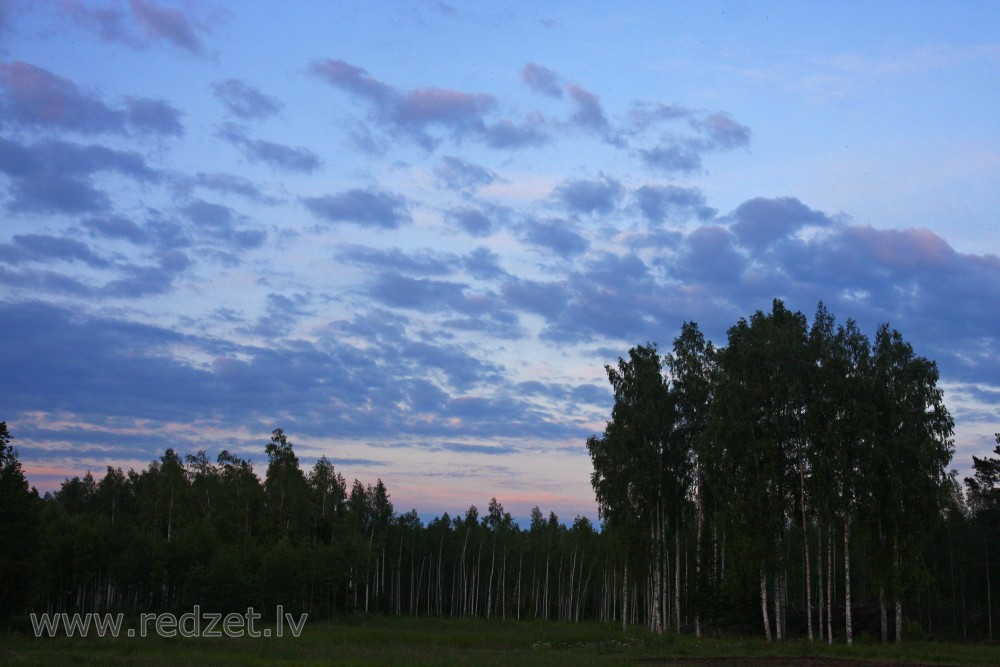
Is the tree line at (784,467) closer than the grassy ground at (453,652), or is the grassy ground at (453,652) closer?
the grassy ground at (453,652)

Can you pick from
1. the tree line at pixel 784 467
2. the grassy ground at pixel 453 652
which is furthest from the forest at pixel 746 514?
the grassy ground at pixel 453 652

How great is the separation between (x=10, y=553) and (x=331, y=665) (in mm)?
32491

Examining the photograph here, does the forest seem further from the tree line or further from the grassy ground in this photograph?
the grassy ground

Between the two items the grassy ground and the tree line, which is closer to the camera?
the grassy ground

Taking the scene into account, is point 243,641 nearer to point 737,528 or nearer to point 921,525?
point 737,528

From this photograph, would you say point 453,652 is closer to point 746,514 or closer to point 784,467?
point 746,514

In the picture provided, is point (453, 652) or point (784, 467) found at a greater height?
point (784, 467)

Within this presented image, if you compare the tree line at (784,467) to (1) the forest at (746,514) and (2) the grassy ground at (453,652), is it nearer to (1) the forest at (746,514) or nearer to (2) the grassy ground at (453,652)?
(1) the forest at (746,514)

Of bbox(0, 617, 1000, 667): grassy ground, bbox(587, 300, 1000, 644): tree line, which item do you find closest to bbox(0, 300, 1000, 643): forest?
bbox(587, 300, 1000, 644): tree line

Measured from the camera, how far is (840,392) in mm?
43312

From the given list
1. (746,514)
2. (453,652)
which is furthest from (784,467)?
(453,652)

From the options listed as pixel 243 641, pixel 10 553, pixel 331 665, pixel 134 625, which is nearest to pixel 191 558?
pixel 134 625

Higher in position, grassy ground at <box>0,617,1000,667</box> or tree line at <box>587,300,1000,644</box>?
tree line at <box>587,300,1000,644</box>

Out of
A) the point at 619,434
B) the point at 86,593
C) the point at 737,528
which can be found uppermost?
the point at 619,434
